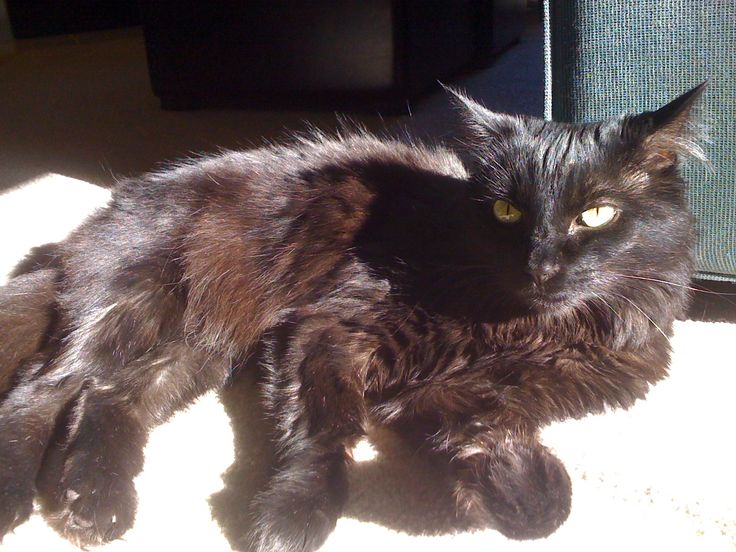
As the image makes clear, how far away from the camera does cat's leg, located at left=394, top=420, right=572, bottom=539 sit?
3.57ft

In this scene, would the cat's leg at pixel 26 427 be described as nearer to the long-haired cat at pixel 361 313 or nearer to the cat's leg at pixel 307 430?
the long-haired cat at pixel 361 313

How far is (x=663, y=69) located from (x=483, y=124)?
0.46 m

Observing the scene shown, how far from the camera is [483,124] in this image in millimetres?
1409

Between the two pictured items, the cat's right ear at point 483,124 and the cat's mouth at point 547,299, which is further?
the cat's right ear at point 483,124

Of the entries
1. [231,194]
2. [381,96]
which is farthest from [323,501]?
[381,96]

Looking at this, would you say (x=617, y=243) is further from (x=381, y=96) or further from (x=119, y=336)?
(x=381, y=96)

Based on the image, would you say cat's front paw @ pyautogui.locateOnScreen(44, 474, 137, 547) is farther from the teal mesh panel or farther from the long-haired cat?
the teal mesh panel

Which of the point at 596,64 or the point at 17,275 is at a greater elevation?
the point at 596,64

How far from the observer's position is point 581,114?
1632 millimetres

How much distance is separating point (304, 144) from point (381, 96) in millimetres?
1662

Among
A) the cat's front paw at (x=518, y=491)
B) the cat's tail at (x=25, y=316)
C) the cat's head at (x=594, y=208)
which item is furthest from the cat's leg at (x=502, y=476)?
the cat's tail at (x=25, y=316)

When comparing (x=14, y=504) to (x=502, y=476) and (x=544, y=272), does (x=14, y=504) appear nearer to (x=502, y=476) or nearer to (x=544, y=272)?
(x=502, y=476)

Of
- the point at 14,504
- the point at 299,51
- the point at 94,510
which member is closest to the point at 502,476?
the point at 94,510

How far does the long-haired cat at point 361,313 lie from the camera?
118 centimetres
